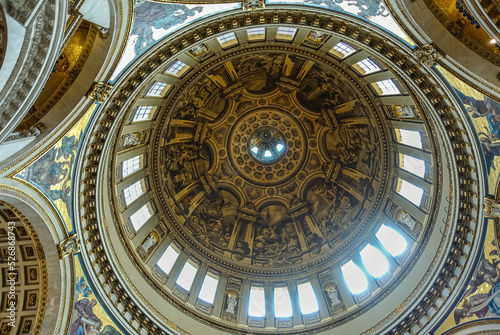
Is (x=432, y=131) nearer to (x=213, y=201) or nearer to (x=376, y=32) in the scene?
(x=376, y=32)

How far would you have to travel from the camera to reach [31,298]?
14586 mm

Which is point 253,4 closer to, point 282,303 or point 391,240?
point 391,240

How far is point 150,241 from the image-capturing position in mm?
A: 22797

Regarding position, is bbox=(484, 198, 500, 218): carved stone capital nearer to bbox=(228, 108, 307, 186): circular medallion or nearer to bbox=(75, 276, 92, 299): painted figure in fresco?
bbox=(75, 276, 92, 299): painted figure in fresco

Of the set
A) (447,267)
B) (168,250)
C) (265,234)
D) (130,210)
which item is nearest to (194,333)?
(168,250)

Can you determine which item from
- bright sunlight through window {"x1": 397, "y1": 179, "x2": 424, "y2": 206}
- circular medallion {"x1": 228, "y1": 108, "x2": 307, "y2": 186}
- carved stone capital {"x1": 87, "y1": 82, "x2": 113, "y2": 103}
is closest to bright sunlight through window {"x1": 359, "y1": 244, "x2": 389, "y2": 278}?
bright sunlight through window {"x1": 397, "y1": 179, "x2": 424, "y2": 206}

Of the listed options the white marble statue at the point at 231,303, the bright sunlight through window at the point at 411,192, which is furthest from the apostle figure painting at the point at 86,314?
the bright sunlight through window at the point at 411,192

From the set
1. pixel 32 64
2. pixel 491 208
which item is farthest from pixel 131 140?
pixel 491 208

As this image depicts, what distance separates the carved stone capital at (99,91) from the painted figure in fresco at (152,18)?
5.45 ft

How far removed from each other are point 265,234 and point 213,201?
16.9ft

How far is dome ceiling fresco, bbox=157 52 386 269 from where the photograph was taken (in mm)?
25344

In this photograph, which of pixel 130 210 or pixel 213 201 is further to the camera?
pixel 213 201

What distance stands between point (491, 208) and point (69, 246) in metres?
17.1

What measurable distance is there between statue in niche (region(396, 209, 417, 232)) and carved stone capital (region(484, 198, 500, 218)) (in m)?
7.25
